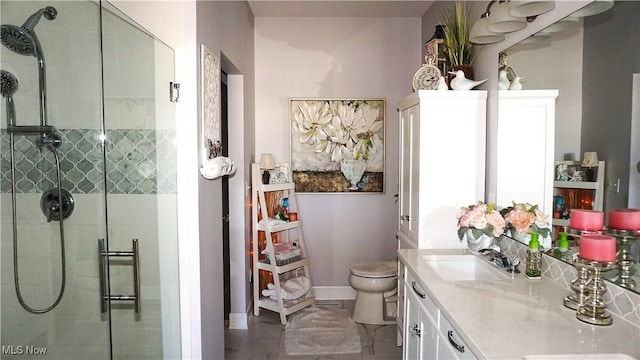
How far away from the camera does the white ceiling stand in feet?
11.6

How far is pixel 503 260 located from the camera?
203 cm

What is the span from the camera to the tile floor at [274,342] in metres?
2.91

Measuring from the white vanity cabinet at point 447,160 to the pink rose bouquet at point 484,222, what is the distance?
0.43 metres

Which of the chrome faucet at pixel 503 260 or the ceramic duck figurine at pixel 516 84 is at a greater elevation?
the ceramic duck figurine at pixel 516 84

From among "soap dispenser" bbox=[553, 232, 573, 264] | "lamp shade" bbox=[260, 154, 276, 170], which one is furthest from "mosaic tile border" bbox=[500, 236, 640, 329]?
"lamp shade" bbox=[260, 154, 276, 170]

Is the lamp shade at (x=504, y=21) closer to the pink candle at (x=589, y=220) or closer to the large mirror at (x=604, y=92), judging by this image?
the large mirror at (x=604, y=92)

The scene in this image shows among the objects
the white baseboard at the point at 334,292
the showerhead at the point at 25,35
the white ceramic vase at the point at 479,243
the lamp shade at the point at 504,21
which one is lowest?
the white baseboard at the point at 334,292

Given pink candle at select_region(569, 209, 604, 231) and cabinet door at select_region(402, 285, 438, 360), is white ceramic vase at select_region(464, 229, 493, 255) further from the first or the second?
pink candle at select_region(569, 209, 604, 231)

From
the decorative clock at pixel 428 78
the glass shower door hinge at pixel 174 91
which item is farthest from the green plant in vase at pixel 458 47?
the glass shower door hinge at pixel 174 91

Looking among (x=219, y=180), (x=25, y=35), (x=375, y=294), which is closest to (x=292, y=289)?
(x=375, y=294)

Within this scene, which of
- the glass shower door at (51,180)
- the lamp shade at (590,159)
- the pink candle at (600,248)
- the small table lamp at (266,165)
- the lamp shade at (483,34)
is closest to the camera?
the pink candle at (600,248)

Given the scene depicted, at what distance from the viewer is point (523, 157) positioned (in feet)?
6.82

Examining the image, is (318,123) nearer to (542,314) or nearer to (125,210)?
(125,210)

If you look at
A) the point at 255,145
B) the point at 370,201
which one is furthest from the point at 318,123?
the point at 370,201
